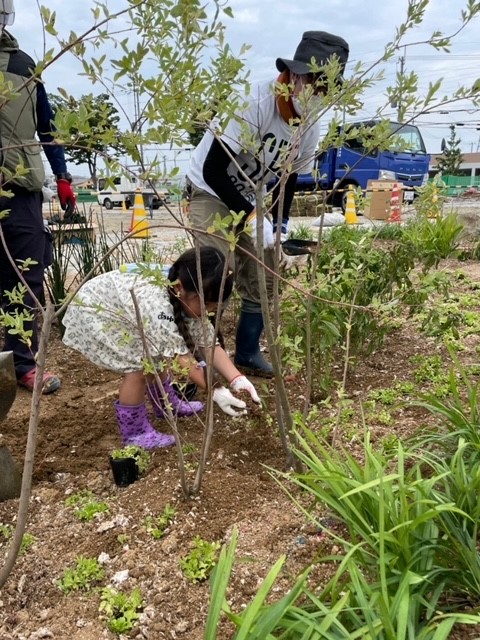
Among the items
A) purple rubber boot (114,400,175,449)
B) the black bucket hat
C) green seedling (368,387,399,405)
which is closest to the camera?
the black bucket hat

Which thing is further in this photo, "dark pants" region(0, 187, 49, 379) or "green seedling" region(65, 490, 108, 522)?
"dark pants" region(0, 187, 49, 379)

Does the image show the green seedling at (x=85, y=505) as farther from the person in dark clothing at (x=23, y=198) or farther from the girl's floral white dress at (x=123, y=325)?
the person in dark clothing at (x=23, y=198)

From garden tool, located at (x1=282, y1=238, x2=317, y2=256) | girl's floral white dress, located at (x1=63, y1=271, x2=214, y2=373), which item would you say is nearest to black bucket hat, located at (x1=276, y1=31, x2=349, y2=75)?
garden tool, located at (x1=282, y1=238, x2=317, y2=256)

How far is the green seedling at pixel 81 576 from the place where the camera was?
4.75 ft

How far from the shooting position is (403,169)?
16.4 meters

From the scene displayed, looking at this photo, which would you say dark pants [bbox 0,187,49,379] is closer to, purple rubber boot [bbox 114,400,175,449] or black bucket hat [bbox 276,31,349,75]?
purple rubber boot [bbox 114,400,175,449]

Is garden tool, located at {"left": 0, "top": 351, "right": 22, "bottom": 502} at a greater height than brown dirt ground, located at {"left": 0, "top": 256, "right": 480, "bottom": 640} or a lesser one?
greater

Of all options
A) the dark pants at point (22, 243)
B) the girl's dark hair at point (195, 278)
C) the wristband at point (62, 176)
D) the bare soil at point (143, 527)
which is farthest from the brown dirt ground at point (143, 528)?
the wristband at point (62, 176)

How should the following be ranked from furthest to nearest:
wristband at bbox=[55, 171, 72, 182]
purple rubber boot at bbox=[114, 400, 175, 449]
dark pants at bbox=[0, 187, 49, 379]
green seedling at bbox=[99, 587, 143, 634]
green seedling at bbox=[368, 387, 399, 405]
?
1. wristband at bbox=[55, 171, 72, 182]
2. dark pants at bbox=[0, 187, 49, 379]
3. green seedling at bbox=[368, 387, 399, 405]
4. purple rubber boot at bbox=[114, 400, 175, 449]
5. green seedling at bbox=[99, 587, 143, 634]

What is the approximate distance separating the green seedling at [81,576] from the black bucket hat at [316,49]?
66.0 inches

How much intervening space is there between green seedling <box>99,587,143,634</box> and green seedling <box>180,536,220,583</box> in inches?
5.2

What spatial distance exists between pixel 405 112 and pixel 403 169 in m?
15.8

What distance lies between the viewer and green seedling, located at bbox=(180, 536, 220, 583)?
146cm

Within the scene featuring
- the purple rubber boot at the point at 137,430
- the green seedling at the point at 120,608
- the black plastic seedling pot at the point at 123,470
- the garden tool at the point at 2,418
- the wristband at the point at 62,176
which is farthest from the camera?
the wristband at the point at 62,176
